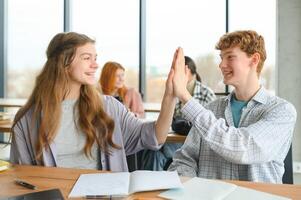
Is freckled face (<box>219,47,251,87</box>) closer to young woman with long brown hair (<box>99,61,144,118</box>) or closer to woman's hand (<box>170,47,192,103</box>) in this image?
woman's hand (<box>170,47,192,103</box>)

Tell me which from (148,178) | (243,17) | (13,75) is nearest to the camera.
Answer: (148,178)

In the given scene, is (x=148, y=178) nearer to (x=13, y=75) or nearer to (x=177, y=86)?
(x=177, y=86)

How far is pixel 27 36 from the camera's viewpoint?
226 inches

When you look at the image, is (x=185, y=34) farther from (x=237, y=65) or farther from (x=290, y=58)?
(x=237, y=65)

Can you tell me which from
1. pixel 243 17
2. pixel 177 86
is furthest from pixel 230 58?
pixel 243 17

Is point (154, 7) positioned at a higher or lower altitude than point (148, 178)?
higher

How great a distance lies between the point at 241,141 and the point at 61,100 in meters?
0.84

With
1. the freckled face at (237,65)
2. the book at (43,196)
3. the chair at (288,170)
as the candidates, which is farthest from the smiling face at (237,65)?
the book at (43,196)

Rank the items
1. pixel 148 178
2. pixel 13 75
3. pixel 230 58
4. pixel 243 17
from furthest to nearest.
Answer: pixel 13 75 → pixel 243 17 → pixel 230 58 → pixel 148 178

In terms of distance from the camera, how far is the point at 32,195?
110 cm

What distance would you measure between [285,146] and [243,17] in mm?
3661

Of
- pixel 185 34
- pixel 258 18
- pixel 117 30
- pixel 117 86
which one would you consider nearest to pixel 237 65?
pixel 117 86

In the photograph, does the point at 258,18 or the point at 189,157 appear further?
the point at 258,18

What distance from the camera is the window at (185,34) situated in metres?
5.07
